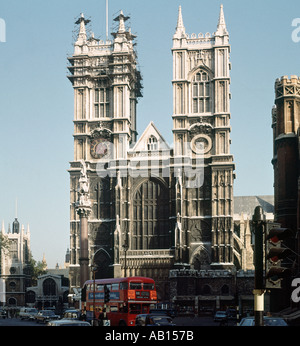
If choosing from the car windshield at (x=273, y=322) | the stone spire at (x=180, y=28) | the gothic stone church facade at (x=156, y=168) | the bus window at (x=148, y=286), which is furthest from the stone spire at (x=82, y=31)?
the car windshield at (x=273, y=322)

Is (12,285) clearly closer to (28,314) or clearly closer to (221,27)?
(28,314)

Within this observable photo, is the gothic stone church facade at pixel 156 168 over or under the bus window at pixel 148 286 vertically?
over

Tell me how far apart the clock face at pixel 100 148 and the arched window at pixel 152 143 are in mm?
5417

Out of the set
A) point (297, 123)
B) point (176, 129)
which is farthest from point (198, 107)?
point (297, 123)

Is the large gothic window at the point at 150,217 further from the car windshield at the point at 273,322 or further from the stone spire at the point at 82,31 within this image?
the car windshield at the point at 273,322

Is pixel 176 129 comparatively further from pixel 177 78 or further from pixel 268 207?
pixel 268 207

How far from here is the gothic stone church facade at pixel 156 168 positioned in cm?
7838

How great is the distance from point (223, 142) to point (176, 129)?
20.6 ft

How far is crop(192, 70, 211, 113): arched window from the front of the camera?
82.5 m

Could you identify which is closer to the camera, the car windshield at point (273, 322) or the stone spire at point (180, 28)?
the car windshield at point (273, 322)

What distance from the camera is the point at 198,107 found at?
82.5 m

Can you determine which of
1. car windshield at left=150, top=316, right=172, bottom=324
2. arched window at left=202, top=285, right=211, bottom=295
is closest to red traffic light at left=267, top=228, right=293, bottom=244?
car windshield at left=150, top=316, right=172, bottom=324

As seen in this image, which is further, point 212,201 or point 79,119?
point 79,119
